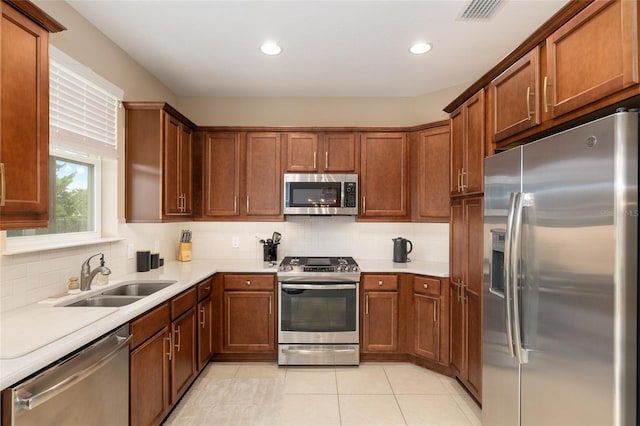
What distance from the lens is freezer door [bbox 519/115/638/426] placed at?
1.13m

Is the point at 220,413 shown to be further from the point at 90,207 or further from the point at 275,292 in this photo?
the point at 90,207

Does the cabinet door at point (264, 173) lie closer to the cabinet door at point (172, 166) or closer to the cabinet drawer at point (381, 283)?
the cabinet door at point (172, 166)

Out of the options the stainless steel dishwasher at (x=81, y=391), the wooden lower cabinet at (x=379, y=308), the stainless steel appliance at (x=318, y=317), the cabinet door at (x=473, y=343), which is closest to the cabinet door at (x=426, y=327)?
the wooden lower cabinet at (x=379, y=308)

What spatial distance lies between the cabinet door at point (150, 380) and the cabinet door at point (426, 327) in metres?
2.11

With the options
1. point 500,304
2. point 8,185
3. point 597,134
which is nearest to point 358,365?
point 500,304

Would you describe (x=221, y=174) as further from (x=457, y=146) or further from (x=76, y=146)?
(x=457, y=146)

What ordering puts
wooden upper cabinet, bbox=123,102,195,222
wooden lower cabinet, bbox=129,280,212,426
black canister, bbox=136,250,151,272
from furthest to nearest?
black canister, bbox=136,250,151,272 → wooden upper cabinet, bbox=123,102,195,222 → wooden lower cabinet, bbox=129,280,212,426

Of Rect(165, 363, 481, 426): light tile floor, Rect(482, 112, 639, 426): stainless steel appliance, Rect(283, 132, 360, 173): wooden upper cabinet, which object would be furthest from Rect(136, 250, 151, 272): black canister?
Rect(482, 112, 639, 426): stainless steel appliance

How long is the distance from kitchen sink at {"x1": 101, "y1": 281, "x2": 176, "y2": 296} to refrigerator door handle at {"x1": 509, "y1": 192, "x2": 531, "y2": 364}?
2.25 m

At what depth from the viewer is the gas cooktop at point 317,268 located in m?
3.07

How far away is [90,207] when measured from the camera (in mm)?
2514

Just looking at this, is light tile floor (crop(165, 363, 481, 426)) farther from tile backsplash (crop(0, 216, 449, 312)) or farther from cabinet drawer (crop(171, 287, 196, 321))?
tile backsplash (crop(0, 216, 449, 312))

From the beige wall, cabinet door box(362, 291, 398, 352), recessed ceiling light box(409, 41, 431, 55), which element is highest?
recessed ceiling light box(409, 41, 431, 55)

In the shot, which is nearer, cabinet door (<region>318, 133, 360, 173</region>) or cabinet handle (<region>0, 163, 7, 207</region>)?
cabinet handle (<region>0, 163, 7, 207</region>)
